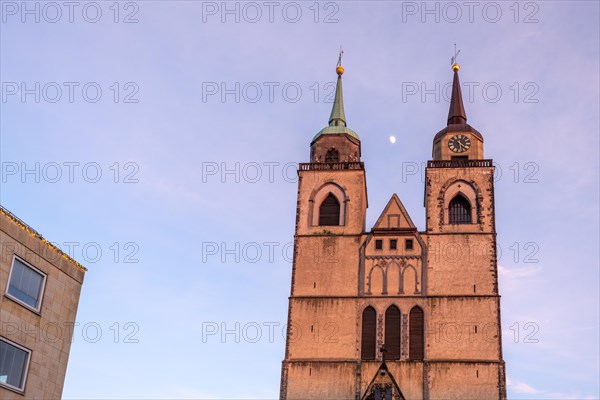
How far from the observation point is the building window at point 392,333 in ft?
126

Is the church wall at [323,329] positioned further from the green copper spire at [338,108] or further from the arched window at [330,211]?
the green copper spire at [338,108]

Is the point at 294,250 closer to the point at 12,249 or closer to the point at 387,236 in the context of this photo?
the point at 387,236

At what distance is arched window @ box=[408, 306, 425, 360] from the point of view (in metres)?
38.3

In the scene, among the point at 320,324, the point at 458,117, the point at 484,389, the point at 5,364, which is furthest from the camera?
the point at 458,117

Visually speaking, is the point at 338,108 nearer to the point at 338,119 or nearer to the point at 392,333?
the point at 338,119

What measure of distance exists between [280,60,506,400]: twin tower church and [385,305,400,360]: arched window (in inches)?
2.2

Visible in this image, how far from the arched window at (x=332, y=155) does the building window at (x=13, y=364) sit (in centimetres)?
2677

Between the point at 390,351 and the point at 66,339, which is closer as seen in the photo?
the point at 66,339

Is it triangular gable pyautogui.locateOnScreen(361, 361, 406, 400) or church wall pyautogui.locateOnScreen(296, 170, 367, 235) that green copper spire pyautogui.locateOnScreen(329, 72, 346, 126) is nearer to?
church wall pyautogui.locateOnScreen(296, 170, 367, 235)

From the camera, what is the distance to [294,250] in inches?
1658

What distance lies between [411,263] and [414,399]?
7467mm

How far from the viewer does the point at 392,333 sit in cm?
3900

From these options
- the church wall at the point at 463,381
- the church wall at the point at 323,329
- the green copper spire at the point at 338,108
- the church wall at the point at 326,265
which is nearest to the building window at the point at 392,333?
the church wall at the point at 323,329

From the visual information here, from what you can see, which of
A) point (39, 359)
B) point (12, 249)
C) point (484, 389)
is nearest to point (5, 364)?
point (39, 359)
